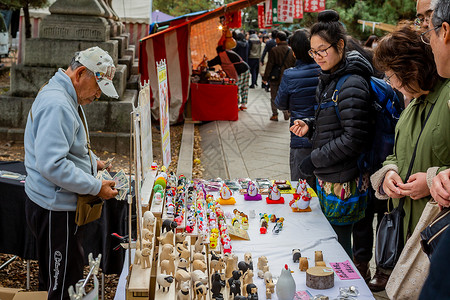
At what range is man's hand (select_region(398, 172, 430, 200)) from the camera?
7.79ft

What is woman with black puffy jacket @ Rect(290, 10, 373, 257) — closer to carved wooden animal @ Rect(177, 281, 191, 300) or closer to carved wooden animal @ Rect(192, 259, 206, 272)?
carved wooden animal @ Rect(192, 259, 206, 272)

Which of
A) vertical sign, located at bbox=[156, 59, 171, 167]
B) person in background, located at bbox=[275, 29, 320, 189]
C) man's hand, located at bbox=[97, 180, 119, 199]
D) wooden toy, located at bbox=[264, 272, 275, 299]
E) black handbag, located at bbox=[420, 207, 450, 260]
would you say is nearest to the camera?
black handbag, located at bbox=[420, 207, 450, 260]

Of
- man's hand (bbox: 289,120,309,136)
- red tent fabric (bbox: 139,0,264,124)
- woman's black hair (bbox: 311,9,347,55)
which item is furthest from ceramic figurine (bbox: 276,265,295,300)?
red tent fabric (bbox: 139,0,264,124)

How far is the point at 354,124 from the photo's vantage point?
312cm

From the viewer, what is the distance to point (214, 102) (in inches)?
411

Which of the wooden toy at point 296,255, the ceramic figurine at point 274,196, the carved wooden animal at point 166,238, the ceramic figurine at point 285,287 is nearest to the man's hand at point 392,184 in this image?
the wooden toy at point 296,255

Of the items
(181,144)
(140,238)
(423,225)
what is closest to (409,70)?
(423,225)

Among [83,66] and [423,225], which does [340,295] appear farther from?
[83,66]

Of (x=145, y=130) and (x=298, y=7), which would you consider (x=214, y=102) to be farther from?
(x=145, y=130)

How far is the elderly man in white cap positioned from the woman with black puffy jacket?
142cm

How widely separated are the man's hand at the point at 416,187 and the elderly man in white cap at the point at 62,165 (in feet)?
5.31

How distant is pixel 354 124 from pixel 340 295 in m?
1.14

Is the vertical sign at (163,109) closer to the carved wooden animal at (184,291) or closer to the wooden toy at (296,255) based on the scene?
the wooden toy at (296,255)

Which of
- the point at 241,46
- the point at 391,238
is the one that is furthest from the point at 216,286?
the point at 241,46
